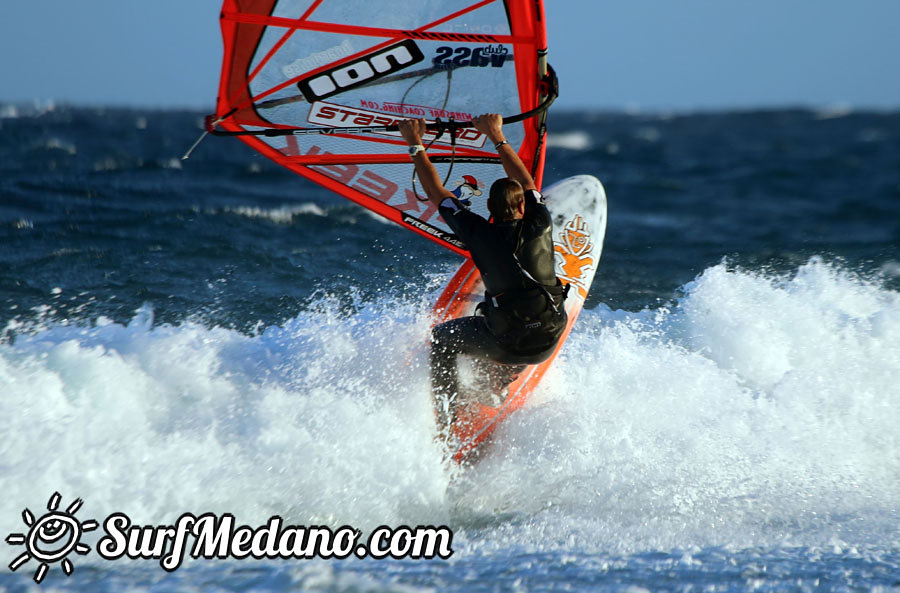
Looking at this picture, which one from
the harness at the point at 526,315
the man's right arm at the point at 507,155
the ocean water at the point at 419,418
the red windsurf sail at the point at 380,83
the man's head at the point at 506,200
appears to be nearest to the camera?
the ocean water at the point at 419,418

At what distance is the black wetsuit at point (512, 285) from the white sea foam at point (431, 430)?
688mm

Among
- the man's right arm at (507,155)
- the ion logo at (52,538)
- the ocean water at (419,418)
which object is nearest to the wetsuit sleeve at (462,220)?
the man's right arm at (507,155)

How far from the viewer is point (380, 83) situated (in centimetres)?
500

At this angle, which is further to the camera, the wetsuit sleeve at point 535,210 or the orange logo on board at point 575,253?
the orange logo on board at point 575,253

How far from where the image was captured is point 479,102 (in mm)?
5031

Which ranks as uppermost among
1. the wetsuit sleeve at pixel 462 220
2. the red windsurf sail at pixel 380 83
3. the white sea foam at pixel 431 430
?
the red windsurf sail at pixel 380 83

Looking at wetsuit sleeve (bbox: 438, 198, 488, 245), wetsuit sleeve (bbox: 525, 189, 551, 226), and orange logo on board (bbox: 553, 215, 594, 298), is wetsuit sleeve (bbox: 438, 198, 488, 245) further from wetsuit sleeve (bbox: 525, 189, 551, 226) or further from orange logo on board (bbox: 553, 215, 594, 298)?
orange logo on board (bbox: 553, 215, 594, 298)

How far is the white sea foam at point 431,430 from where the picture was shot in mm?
4035

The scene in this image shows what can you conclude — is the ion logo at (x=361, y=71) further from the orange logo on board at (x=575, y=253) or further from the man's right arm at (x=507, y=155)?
the orange logo on board at (x=575, y=253)

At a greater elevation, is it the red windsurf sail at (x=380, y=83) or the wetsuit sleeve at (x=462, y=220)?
the red windsurf sail at (x=380, y=83)

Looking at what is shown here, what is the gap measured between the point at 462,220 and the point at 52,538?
2.54 meters

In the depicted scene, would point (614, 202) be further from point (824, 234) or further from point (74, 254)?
point (74, 254)

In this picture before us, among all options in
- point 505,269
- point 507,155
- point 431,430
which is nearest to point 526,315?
point 505,269

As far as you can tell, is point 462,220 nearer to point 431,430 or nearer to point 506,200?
point 506,200
